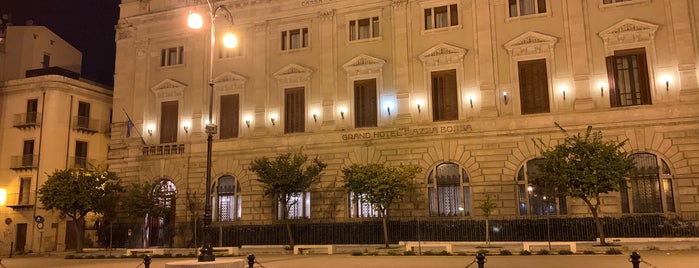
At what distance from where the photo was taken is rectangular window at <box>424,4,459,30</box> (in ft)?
99.8

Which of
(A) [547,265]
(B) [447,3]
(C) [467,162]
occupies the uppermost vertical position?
(B) [447,3]

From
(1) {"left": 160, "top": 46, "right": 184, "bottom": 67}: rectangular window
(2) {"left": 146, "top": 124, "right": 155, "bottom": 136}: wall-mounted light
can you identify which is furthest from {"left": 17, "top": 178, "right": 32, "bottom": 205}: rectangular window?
(1) {"left": 160, "top": 46, "right": 184, "bottom": 67}: rectangular window

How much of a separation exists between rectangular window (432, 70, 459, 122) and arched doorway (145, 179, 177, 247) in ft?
52.5

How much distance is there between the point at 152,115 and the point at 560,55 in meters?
24.2

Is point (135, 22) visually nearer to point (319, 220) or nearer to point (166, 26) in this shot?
point (166, 26)

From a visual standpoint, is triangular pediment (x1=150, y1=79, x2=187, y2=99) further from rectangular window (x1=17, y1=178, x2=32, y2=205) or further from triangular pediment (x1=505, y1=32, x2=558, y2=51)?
triangular pediment (x1=505, y1=32, x2=558, y2=51)

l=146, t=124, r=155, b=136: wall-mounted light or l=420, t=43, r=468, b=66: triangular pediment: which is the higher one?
l=420, t=43, r=468, b=66: triangular pediment

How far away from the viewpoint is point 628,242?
23.3 m

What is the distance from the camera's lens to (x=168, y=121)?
36.0m

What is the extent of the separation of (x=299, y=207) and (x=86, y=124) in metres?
18.6

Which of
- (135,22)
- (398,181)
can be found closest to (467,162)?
(398,181)

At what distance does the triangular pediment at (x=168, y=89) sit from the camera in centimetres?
3559

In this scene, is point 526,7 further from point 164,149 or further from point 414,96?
point 164,149

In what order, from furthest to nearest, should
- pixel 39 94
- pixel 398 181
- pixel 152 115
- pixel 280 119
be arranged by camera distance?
pixel 39 94 < pixel 152 115 < pixel 280 119 < pixel 398 181
